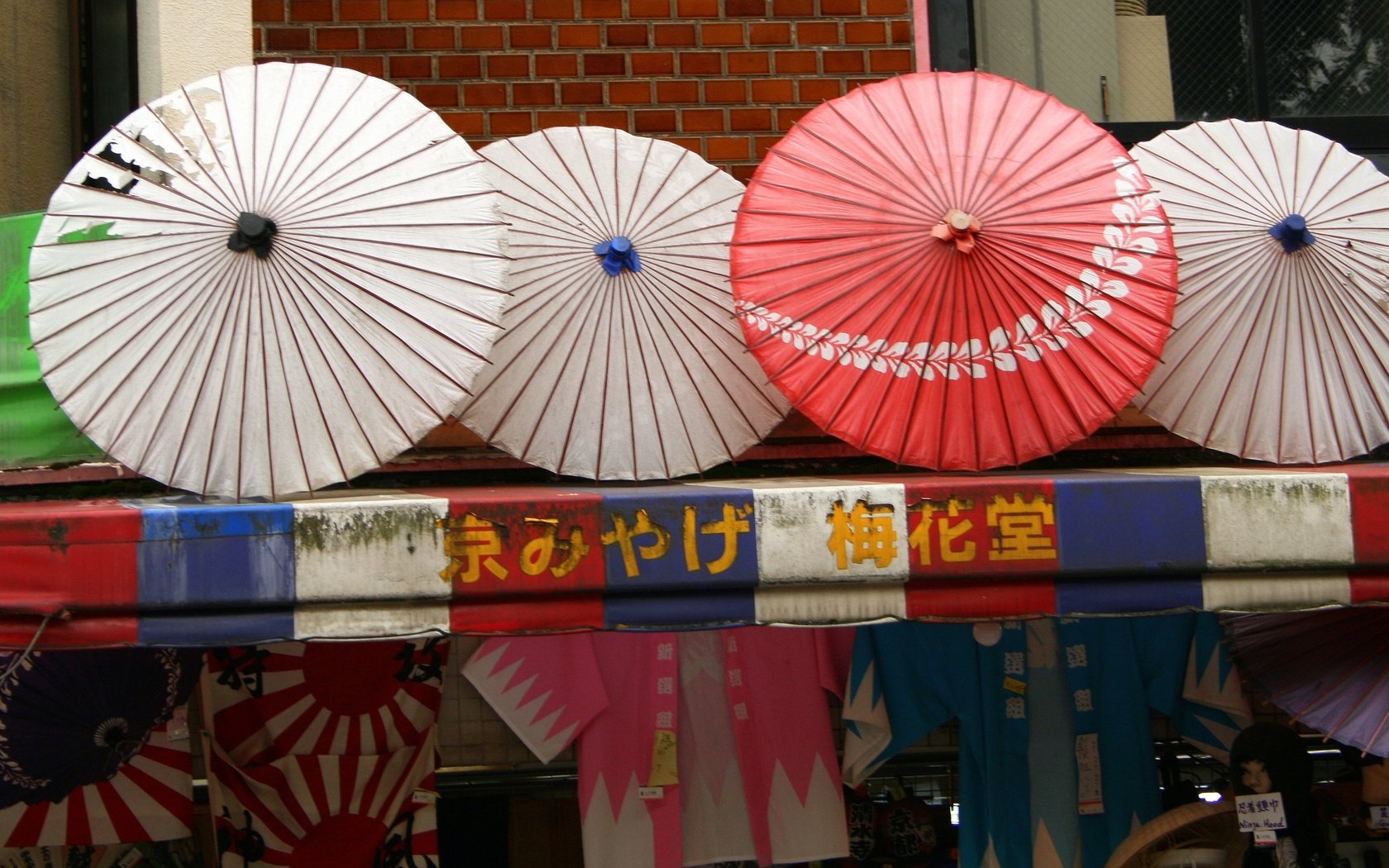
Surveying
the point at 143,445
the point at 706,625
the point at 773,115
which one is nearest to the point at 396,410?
the point at 143,445

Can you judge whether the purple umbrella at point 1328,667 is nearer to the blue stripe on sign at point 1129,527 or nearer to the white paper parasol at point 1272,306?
the white paper parasol at point 1272,306

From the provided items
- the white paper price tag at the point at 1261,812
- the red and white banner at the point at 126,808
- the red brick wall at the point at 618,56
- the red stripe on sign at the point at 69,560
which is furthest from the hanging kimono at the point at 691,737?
the red stripe on sign at the point at 69,560

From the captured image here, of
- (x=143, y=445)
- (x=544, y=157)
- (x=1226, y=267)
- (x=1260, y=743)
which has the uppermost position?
(x=544, y=157)

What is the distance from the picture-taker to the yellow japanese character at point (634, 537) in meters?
3.87

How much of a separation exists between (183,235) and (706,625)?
1878 mm

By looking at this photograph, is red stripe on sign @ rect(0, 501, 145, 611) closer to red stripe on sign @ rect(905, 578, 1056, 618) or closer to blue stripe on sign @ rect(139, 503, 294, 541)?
blue stripe on sign @ rect(139, 503, 294, 541)

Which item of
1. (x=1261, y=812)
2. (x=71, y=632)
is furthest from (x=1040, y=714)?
(x=71, y=632)

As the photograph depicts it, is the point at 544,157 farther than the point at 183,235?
Yes

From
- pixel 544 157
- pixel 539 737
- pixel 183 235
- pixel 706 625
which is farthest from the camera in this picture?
pixel 539 737

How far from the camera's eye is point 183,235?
4168 millimetres

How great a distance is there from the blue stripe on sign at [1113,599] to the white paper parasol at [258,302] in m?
1.80

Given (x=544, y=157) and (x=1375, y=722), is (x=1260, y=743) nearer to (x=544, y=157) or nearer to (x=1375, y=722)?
(x=1375, y=722)

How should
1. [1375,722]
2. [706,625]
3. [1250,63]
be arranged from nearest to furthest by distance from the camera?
[706,625], [1375,722], [1250,63]

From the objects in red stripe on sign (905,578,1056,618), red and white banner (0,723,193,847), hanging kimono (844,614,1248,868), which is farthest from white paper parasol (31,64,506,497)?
hanging kimono (844,614,1248,868)
